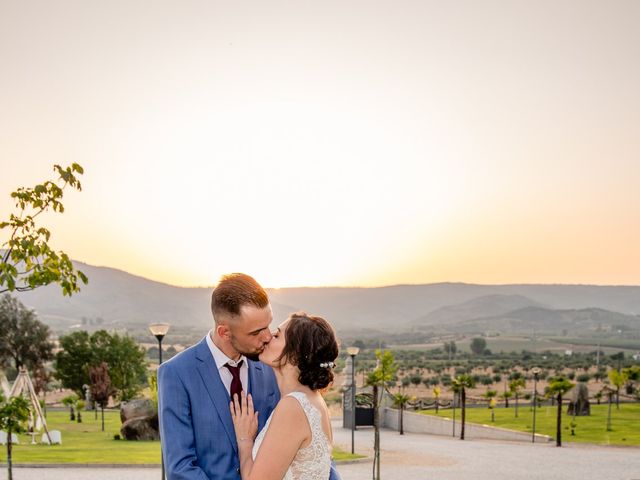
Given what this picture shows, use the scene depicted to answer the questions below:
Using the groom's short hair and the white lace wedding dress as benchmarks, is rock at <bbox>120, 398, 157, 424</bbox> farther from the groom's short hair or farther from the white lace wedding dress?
the groom's short hair

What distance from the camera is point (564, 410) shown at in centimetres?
4703

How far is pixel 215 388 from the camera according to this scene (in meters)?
3.69

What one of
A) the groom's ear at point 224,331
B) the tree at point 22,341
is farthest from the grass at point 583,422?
the groom's ear at point 224,331

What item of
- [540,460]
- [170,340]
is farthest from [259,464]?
[170,340]

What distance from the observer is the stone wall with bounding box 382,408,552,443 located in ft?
123

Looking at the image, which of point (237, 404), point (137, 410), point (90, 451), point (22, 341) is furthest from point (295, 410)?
point (22, 341)

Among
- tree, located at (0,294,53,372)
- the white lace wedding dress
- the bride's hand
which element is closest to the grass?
tree, located at (0,294,53,372)

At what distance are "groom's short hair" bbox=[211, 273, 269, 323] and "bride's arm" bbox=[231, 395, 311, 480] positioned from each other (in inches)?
15.8

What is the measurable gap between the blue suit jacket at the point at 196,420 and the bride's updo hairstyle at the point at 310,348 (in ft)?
1.07

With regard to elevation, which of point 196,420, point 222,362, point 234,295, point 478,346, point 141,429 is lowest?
point 478,346

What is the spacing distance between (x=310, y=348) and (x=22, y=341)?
63.3 meters

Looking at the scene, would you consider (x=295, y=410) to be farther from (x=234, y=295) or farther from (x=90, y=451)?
(x=90, y=451)

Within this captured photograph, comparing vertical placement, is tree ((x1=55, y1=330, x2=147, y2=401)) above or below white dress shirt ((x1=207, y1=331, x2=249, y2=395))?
below

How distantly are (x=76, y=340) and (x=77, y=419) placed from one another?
56.3 ft
